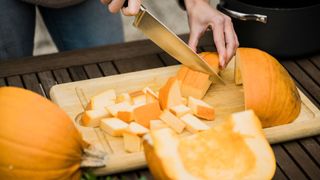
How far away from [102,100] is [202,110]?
0.25 meters

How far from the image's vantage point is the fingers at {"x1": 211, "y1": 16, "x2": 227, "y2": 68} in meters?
1.70

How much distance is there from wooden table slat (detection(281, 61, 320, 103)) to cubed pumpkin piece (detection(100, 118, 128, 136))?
0.54 metres

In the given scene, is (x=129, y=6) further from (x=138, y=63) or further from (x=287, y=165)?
(x=287, y=165)

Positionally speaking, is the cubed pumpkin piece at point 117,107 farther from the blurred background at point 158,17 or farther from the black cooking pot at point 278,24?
the blurred background at point 158,17

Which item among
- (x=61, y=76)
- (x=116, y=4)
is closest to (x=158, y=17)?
(x=61, y=76)

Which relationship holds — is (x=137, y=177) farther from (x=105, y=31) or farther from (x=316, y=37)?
(x=105, y=31)

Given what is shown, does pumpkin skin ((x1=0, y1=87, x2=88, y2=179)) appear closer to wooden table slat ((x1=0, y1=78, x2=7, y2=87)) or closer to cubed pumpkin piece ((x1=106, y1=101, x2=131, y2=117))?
cubed pumpkin piece ((x1=106, y1=101, x2=131, y2=117))

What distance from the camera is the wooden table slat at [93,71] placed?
1.79 metres

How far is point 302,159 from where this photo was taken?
145 centimetres

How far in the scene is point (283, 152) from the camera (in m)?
1.48

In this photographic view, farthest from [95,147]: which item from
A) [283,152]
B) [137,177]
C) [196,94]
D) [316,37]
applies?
[316,37]

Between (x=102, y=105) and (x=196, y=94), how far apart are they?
25 cm

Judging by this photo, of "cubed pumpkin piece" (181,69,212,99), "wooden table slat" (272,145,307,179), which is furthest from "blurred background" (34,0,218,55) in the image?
"wooden table slat" (272,145,307,179)

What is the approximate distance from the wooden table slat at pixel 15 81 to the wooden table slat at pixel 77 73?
14 cm
